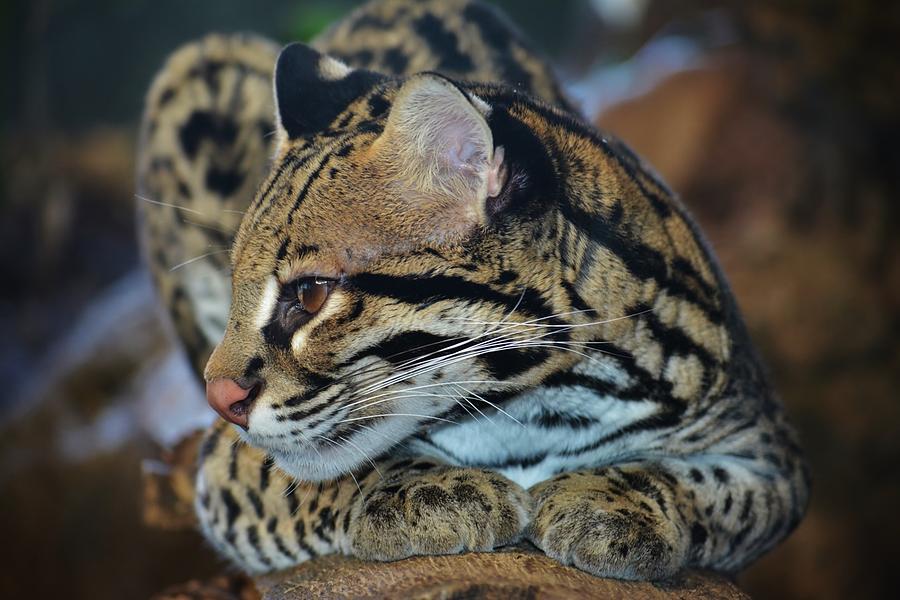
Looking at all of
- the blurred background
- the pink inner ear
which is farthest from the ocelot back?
the blurred background

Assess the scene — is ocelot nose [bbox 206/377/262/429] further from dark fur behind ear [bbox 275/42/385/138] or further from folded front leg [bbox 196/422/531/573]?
dark fur behind ear [bbox 275/42/385/138]

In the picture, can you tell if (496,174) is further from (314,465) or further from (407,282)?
(314,465)

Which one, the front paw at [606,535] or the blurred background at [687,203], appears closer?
the front paw at [606,535]

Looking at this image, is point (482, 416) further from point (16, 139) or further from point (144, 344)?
point (16, 139)

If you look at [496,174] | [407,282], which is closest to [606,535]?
[407,282]

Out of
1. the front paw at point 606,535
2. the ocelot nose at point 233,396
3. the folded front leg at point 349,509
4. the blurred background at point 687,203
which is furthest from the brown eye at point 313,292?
the blurred background at point 687,203

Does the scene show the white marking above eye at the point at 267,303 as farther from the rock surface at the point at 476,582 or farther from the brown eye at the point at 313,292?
the rock surface at the point at 476,582
